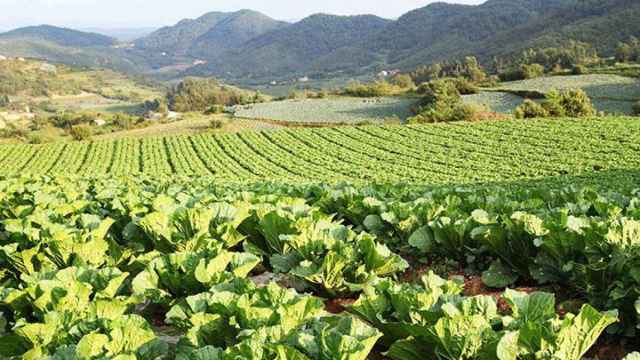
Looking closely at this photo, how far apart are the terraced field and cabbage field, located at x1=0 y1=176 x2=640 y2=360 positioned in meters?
23.8

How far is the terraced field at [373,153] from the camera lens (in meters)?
38.6

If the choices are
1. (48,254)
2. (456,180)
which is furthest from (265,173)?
(48,254)

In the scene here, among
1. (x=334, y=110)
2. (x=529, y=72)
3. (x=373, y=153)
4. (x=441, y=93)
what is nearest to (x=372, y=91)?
(x=334, y=110)

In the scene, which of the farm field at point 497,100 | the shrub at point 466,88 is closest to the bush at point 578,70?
the shrub at point 466,88

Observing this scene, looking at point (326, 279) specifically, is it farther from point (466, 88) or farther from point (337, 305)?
point (466, 88)

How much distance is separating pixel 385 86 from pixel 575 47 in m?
58.9

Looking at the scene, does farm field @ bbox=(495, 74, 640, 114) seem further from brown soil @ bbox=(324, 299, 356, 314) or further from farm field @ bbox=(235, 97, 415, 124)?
brown soil @ bbox=(324, 299, 356, 314)

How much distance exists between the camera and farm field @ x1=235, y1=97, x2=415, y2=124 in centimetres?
8594

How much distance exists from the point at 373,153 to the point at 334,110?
41847 millimetres

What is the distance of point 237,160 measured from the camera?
183ft

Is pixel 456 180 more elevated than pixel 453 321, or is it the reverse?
pixel 453 321

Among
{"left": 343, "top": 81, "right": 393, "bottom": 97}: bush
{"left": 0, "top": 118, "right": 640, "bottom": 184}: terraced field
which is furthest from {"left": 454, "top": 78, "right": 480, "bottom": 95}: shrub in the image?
{"left": 0, "top": 118, "right": 640, "bottom": 184}: terraced field

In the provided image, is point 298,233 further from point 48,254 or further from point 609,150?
point 609,150

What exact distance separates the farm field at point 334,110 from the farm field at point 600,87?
54.3 feet
